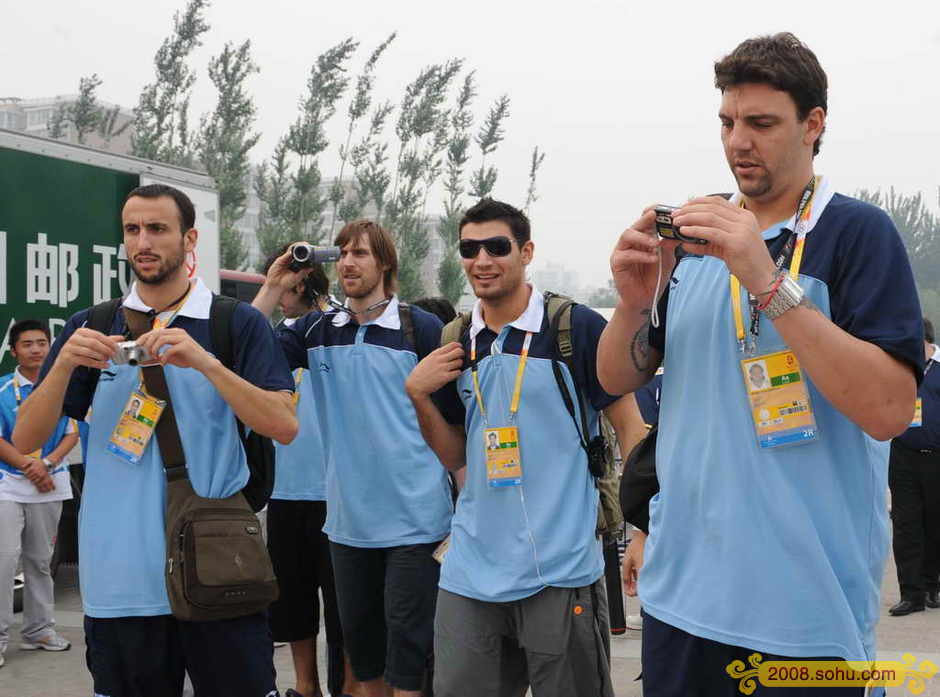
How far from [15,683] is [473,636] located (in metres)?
3.52

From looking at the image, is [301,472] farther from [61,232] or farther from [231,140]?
[231,140]

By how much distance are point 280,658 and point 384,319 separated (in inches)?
103

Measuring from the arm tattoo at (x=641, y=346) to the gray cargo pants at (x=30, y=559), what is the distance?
17.1 feet

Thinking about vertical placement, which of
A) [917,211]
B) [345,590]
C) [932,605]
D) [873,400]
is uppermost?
[917,211]

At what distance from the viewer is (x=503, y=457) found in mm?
3746

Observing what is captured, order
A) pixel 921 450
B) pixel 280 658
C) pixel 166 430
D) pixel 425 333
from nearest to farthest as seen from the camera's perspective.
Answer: pixel 166 430 < pixel 425 333 < pixel 280 658 < pixel 921 450

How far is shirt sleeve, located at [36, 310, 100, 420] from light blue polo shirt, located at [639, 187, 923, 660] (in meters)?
2.18

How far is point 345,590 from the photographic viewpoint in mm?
4852

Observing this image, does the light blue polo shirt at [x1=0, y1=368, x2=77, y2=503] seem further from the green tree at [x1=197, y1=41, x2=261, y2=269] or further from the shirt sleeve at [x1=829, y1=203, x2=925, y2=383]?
the green tree at [x1=197, y1=41, x2=261, y2=269]

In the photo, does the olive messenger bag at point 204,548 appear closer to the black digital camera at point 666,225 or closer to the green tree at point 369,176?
the black digital camera at point 666,225

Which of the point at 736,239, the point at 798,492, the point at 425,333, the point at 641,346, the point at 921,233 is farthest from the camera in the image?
the point at 921,233

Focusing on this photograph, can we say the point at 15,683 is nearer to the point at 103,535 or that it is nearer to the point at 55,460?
the point at 55,460

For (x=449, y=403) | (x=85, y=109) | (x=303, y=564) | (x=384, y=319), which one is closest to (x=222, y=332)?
(x=449, y=403)

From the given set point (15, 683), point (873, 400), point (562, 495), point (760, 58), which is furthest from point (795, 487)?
point (15, 683)
